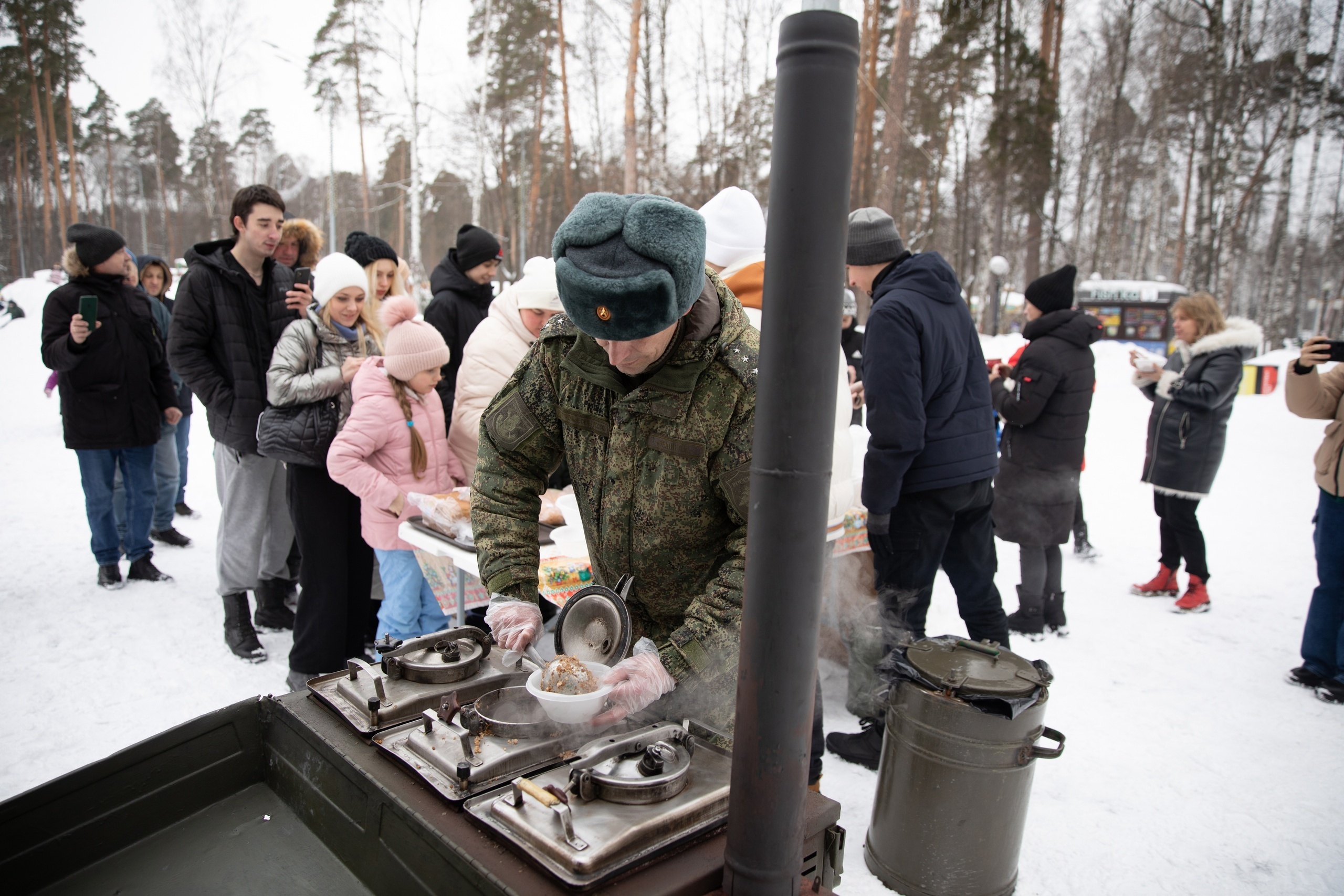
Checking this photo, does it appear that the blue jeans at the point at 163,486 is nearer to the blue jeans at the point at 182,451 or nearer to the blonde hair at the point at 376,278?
the blue jeans at the point at 182,451

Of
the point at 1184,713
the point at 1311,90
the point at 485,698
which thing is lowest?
the point at 1184,713

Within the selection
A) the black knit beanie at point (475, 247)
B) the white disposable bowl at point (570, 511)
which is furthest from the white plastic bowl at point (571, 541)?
the black knit beanie at point (475, 247)

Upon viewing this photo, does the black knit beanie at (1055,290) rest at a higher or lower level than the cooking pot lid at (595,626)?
higher

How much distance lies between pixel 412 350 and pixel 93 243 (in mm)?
2597

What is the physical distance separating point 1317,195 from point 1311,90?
1367 centimetres

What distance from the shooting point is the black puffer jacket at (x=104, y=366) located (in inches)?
177

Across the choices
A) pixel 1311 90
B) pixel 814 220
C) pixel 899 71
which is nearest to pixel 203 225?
pixel 899 71

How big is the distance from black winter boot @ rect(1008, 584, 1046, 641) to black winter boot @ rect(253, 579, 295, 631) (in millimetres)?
4387

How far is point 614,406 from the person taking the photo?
5.34 feet

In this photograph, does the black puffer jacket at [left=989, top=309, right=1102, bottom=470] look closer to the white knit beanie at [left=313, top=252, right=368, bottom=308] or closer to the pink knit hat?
the pink knit hat

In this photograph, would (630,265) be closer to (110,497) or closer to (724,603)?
(724,603)

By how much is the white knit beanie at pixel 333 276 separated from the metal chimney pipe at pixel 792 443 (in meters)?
3.37

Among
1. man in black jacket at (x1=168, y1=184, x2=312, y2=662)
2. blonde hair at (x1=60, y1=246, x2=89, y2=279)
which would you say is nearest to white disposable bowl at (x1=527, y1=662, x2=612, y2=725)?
man in black jacket at (x1=168, y1=184, x2=312, y2=662)

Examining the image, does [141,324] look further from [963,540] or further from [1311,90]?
[1311,90]
